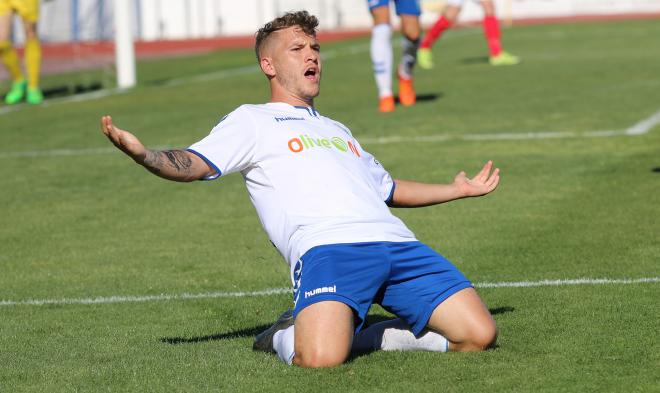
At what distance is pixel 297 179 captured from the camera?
5.46m

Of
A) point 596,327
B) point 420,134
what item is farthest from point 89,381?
point 420,134

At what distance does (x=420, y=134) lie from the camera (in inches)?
477

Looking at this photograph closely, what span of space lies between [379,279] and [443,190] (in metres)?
0.69

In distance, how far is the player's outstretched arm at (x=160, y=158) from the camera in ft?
15.6

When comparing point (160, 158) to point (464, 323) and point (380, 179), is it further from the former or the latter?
point (464, 323)

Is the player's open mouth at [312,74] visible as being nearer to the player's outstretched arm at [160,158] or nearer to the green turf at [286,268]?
the player's outstretched arm at [160,158]

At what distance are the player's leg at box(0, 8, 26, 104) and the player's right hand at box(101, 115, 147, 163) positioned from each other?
12601 mm

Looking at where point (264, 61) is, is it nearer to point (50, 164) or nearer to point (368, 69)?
point (50, 164)

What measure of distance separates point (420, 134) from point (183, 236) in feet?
14.4

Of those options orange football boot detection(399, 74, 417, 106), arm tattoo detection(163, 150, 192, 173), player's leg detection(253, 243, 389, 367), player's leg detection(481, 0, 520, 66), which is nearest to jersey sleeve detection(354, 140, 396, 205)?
player's leg detection(253, 243, 389, 367)

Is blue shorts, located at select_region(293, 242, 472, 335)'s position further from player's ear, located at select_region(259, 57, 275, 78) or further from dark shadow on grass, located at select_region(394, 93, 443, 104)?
dark shadow on grass, located at select_region(394, 93, 443, 104)

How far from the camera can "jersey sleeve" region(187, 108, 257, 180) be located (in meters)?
5.29

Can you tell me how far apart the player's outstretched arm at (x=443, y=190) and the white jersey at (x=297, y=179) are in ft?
0.69

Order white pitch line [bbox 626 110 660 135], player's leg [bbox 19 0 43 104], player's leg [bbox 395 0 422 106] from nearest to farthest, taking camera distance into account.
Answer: white pitch line [bbox 626 110 660 135]
player's leg [bbox 395 0 422 106]
player's leg [bbox 19 0 43 104]
